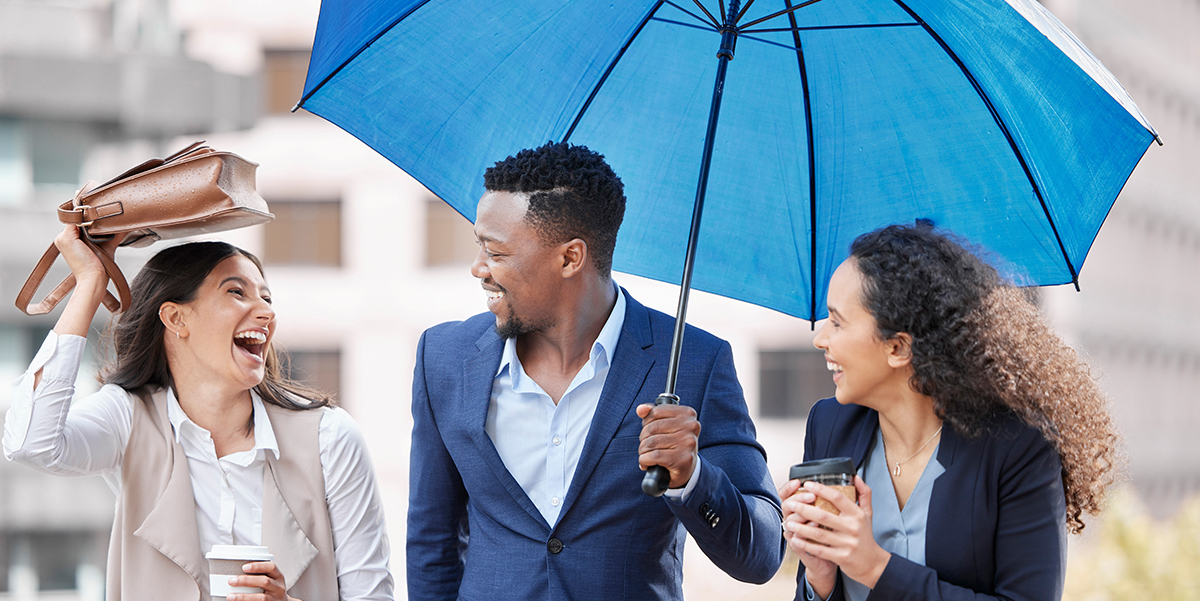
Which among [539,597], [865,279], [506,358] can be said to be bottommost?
[539,597]

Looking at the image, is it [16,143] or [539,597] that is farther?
[16,143]

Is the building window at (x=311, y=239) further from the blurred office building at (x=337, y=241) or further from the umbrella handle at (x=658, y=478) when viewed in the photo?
the umbrella handle at (x=658, y=478)

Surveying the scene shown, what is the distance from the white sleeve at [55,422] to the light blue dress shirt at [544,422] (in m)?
0.91

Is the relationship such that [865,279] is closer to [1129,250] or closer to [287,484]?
[287,484]

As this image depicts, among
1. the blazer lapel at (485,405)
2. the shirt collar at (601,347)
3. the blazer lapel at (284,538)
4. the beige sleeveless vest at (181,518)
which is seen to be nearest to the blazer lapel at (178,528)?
the beige sleeveless vest at (181,518)

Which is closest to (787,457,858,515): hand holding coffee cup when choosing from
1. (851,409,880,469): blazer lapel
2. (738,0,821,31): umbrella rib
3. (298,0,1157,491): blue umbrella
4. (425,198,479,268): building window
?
(851,409,880,469): blazer lapel

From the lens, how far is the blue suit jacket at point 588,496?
2.37 m

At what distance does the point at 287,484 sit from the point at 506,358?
64cm

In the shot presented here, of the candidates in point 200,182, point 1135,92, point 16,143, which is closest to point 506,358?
point 200,182

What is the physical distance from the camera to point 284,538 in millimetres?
2559

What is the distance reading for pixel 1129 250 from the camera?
4425 centimetres

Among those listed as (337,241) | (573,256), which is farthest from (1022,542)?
(337,241)

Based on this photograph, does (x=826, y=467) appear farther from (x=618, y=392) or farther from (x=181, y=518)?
(x=181, y=518)

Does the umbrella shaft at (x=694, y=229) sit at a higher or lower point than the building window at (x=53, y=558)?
higher
